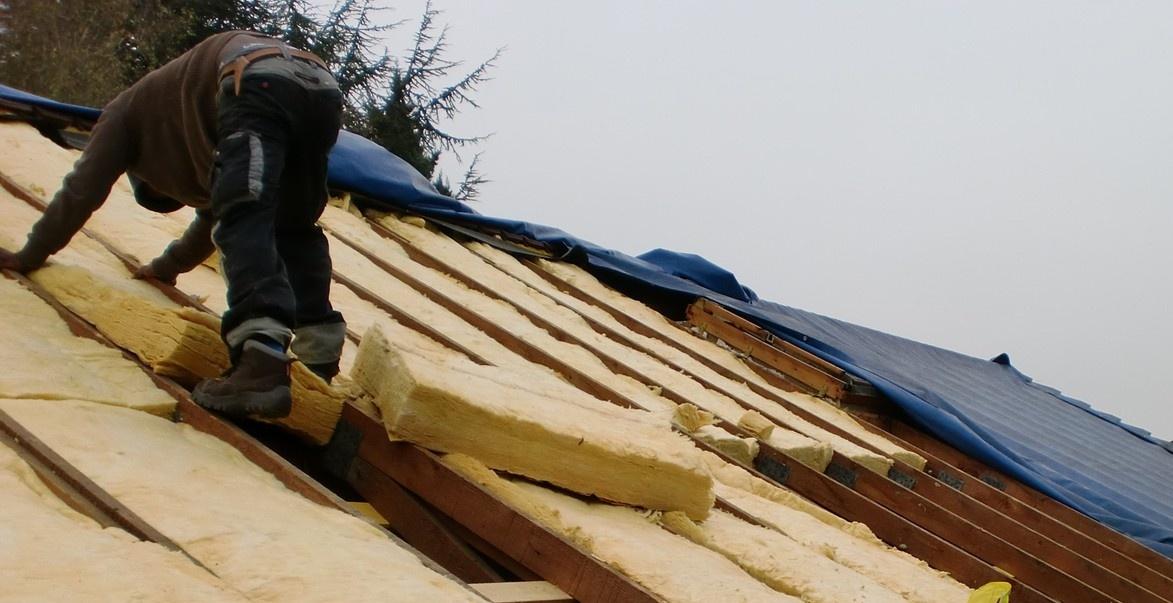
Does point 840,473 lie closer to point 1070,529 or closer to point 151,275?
point 1070,529

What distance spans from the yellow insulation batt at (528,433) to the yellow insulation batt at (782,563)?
0.08 m

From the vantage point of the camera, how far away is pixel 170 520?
5.39ft

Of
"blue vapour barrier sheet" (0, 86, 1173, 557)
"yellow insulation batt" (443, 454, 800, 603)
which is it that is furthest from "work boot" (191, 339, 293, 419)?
"blue vapour barrier sheet" (0, 86, 1173, 557)

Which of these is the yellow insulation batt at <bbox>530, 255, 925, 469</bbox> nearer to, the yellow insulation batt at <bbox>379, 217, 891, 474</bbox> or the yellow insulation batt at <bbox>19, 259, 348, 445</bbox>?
the yellow insulation batt at <bbox>379, 217, 891, 474</bbox>

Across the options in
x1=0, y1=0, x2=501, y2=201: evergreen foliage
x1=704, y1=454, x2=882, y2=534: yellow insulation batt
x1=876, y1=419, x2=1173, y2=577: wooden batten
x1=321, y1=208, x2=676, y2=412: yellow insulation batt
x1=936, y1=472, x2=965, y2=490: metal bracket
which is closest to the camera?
x1=704, y1=454, x2=882, y2=534: yellow insulation batt

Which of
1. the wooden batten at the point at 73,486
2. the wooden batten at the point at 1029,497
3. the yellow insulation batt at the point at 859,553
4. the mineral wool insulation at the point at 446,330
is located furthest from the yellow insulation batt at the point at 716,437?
the wooden batten at the point at 73,486

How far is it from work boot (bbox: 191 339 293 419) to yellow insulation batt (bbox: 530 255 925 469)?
3371 millimetres

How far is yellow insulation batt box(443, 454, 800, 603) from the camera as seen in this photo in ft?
6.99

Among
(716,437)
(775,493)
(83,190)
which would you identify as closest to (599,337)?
(716,437)

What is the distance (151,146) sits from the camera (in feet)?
8.93

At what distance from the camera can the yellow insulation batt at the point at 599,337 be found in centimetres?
466

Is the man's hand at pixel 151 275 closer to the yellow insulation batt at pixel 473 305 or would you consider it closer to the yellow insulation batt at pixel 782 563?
the yellow insulation batt at pixel 473 305

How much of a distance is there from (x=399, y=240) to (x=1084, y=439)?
6219mm

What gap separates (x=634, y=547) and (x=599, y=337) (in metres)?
3.08
